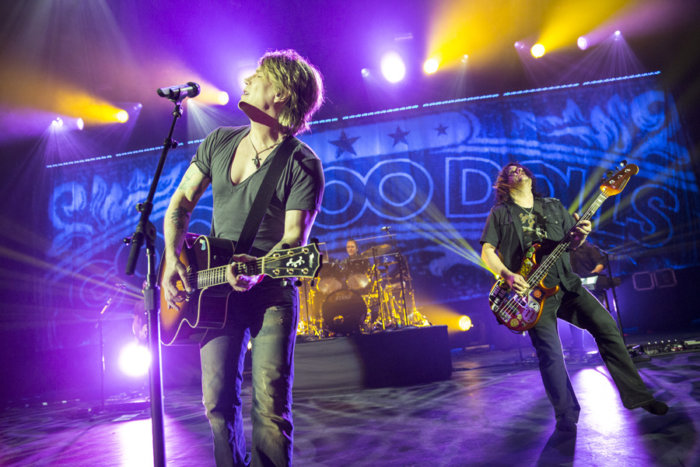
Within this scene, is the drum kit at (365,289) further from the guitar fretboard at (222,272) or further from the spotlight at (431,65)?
the guitar fretboard at (222,272)

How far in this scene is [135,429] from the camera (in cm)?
522

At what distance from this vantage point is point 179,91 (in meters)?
2.47

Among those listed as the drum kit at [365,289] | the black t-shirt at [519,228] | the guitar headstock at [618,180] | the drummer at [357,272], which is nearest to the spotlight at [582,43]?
the drum kit at [365,289]

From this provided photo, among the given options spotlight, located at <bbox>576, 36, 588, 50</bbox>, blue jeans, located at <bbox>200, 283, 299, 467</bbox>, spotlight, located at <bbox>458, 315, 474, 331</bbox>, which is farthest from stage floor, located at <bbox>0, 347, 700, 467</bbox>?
spotlight, located at <bbox>576, 36, 588, 50</bbox>

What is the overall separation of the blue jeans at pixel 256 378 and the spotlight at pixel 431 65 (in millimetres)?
8882

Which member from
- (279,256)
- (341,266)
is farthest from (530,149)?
(279,256)

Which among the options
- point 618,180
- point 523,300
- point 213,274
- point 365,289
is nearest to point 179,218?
point 213,274

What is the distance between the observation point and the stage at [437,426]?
2902mm

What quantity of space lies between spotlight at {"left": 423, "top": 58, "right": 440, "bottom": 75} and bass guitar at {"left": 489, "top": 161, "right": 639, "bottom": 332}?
6866 millimetres

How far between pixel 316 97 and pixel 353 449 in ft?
8.54

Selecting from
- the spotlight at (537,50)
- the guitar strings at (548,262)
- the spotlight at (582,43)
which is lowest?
the guitar strings at (548,262)

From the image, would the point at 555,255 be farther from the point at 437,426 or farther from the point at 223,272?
Answer: the point at 223,272

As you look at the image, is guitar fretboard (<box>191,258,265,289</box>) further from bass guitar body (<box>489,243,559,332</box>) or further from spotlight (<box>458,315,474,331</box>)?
spotlight (<box>458,315,474,331</box>)

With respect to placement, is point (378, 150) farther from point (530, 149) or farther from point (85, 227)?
point (85, 227)
